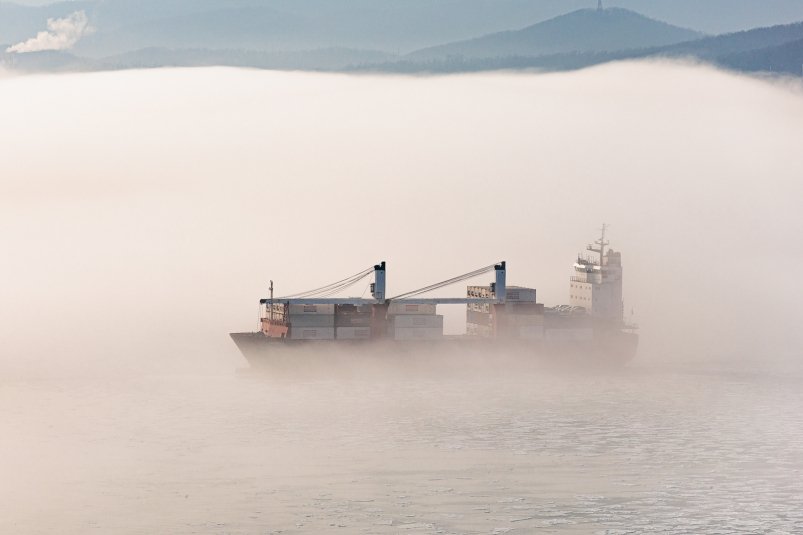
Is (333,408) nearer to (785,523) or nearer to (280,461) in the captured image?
(280,461)

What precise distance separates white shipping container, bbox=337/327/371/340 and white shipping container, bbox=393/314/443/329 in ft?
10.3

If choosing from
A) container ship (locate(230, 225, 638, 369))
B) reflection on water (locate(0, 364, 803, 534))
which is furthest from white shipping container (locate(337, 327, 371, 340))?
reflection on water (locate(0, 364, 803, 534))

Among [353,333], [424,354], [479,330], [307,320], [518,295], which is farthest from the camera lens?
[479,330]

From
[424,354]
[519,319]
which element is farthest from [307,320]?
[519,319]

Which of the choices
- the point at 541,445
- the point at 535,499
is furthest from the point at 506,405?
the point at 535,499

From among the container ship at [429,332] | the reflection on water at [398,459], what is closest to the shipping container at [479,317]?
the container ship at [429,332]

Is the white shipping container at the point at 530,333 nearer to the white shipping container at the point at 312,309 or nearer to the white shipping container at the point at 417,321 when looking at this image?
the white shipping container at the point at 417,321

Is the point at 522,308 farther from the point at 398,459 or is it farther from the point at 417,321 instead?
the point at 398,459

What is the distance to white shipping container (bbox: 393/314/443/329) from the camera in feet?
481

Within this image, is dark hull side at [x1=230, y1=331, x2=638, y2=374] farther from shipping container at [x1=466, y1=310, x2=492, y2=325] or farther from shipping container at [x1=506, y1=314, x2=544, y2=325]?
shipping container at [x1=466, y1=310, x2=492, y2=325]

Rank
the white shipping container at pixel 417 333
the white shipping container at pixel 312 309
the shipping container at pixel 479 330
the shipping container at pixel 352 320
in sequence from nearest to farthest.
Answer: the white shipping container at pixel 312 309, the shipping container at pixel 352 320, the white shipping container at pixel 417 333, the shipping container at pixel 479 330

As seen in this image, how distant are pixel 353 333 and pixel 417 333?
20.7ft

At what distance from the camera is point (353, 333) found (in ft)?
474

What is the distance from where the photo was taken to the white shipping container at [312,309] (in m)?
144
